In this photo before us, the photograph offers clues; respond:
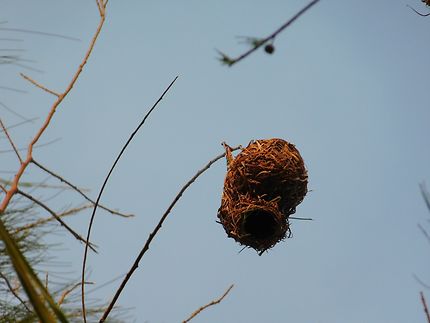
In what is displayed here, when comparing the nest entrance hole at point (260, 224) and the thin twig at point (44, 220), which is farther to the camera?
the nest entrance hole at point (260, 224)

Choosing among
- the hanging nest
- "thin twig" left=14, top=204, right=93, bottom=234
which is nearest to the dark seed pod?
"thin twig" left=14, top=204, right=93, bottom=234

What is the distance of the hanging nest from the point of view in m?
2.99

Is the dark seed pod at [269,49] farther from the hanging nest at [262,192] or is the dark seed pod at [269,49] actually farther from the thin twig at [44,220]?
the hanging nest at [262,192]

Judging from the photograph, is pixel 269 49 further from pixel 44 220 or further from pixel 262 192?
pixel 262 192

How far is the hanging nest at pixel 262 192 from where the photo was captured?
2.99 metres

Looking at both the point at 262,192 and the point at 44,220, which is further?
the point at 262,192

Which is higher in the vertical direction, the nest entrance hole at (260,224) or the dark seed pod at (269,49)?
the nest entrance hole at (260,224)

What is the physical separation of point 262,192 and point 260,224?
20cm

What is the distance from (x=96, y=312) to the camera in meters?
1.72

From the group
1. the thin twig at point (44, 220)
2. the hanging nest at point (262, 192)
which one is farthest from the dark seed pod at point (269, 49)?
the hanging nest at point (262, 192)

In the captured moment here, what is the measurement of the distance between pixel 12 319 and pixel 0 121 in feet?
1.67

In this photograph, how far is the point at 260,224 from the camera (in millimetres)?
3121

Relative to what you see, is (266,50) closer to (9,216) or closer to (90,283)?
(9,216)

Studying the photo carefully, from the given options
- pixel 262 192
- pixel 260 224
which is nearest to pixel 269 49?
pixel 262 192
